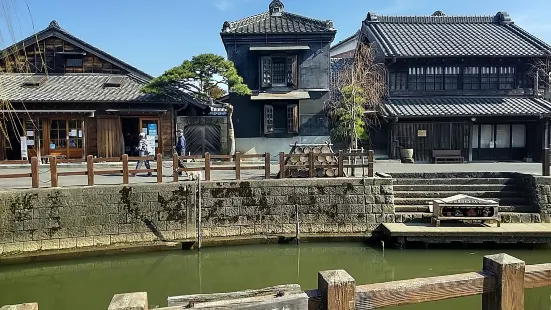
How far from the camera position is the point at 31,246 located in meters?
9.80

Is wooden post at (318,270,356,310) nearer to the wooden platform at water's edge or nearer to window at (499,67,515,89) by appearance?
the wooden platform at water's edge

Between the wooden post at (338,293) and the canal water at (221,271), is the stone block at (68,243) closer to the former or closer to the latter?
the canal water at (221,271)

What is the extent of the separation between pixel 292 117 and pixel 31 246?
14.8 m

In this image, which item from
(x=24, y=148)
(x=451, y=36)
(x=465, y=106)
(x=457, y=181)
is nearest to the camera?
(x=457, y=181)

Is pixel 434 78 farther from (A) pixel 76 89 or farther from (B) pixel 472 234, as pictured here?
(A) pixel 76 89

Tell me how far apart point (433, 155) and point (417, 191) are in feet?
28.4

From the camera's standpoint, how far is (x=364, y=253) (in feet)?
33.6

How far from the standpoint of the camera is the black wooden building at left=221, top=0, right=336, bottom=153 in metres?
21.6

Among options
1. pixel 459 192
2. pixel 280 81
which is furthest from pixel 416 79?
pixel 459 192

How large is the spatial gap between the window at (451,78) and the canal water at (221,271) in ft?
42.4

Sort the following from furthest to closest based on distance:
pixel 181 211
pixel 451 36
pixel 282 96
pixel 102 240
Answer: pixel 451 36 < pixel 282 96 < pixel 181 211 < pixel 102 240

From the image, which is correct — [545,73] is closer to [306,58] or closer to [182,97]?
[306,58]

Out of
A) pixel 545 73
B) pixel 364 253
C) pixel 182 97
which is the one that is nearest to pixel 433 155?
pixel 545 73

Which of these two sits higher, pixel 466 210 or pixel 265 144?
pixel 265 144
